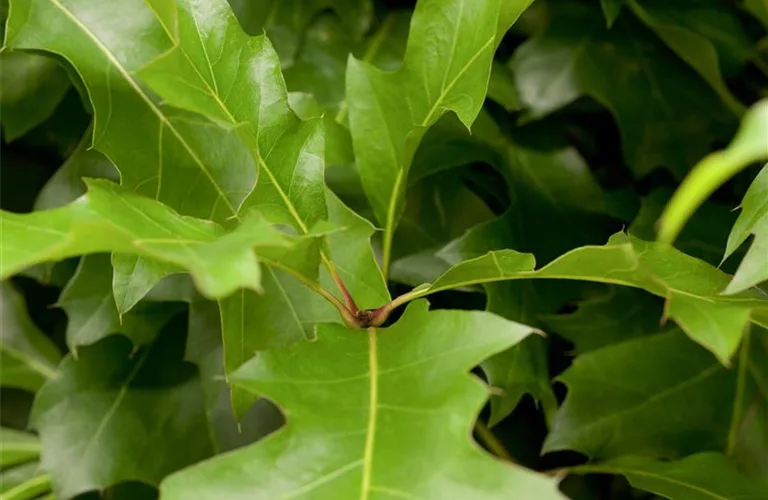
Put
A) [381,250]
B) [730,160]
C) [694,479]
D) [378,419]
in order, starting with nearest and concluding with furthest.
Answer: [730,160], [378,419], [694,479], [381,250]

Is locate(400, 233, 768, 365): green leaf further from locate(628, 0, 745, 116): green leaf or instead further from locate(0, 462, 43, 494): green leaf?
locate(0, 462, 43, 494): green leaf

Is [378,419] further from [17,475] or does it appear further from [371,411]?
[17,475]

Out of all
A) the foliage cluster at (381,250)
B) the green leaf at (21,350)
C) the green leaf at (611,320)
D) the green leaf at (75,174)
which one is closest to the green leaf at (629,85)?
the foliage cluster at (381,250)

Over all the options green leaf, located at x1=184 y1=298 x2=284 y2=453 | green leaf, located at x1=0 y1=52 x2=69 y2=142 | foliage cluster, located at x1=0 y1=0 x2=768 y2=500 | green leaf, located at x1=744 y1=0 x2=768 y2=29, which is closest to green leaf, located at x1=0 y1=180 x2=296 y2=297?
foliage cluster, located at x1=0 y1=0 x2=768 y2=500

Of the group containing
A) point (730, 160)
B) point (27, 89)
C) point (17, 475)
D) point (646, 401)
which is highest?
point (730, 160)

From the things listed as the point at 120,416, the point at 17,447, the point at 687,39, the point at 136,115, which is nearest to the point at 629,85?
the point at 687,39

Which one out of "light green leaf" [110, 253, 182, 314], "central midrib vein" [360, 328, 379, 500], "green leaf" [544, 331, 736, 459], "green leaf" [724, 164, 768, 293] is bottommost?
"green leaf" [544, 331, 736, 459]
